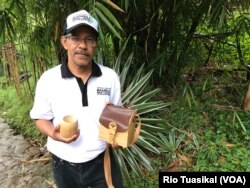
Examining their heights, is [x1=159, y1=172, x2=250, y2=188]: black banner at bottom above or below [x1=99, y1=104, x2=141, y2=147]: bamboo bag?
below

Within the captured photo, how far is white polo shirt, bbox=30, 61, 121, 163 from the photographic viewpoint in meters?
1.83

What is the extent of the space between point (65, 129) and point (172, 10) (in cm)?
208

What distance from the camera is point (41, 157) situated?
12.5 ft

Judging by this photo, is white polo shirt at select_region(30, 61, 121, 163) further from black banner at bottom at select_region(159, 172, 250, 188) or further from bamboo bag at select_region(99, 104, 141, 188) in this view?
black banner at bottom at select_region(159, 172, 250, 188)

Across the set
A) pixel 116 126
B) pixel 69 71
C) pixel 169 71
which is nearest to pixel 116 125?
pixel 116 126

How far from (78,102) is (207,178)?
149 cm

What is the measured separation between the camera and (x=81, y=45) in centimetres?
178

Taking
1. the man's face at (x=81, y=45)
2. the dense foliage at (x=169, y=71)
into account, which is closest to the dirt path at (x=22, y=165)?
the dense foliage at (x=169, y=71)

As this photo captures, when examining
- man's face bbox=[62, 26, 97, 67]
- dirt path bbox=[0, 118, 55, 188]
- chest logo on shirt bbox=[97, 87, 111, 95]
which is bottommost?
dirt path bbox=[0, 118, 55, 188]

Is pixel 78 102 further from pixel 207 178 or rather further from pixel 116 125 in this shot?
pixel 207 178

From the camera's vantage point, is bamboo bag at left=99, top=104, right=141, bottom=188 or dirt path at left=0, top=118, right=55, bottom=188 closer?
bamboo bag at left=99, top=104, right=141, bottom=188

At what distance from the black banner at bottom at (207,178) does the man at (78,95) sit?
0.99 metres

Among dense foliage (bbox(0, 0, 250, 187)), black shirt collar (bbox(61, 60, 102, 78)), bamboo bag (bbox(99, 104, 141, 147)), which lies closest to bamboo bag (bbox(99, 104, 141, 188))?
bamboo bag (bbox(99, 104, 141, 147))

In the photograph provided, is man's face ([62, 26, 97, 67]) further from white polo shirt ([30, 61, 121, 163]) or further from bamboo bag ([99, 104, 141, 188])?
bamboo bag ([99, 104, 141, 188])
